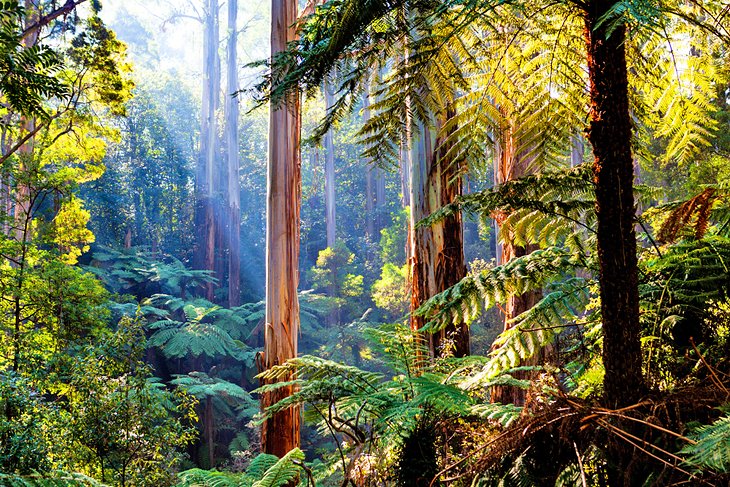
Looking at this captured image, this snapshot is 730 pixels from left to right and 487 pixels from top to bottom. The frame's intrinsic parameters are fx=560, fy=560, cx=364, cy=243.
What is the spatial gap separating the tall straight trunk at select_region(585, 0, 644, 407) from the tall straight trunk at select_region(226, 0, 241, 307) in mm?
17479

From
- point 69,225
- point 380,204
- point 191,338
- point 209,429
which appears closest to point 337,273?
point 191,338

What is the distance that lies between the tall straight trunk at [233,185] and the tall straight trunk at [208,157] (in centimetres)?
66

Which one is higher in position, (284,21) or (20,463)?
(284,21)

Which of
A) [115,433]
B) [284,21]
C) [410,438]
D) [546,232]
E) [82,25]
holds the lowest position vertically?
[115,433]

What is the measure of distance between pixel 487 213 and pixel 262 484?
109cm

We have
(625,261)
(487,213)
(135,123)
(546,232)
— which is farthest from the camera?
(135,123)

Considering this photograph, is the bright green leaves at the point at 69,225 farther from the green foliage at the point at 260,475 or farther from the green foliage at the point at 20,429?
the green foliage at the point at 260,475

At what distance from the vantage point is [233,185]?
1972 cm

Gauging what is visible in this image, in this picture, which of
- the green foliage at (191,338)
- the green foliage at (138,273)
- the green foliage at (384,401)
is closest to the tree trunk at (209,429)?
the green foliage at (191,338)

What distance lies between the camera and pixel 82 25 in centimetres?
722

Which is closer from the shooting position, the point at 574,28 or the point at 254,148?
the point at 574,28

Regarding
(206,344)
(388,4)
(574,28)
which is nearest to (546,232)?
(574,28)

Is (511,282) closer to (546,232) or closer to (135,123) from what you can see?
(546,232)

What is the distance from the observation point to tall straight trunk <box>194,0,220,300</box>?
63.4 feet
